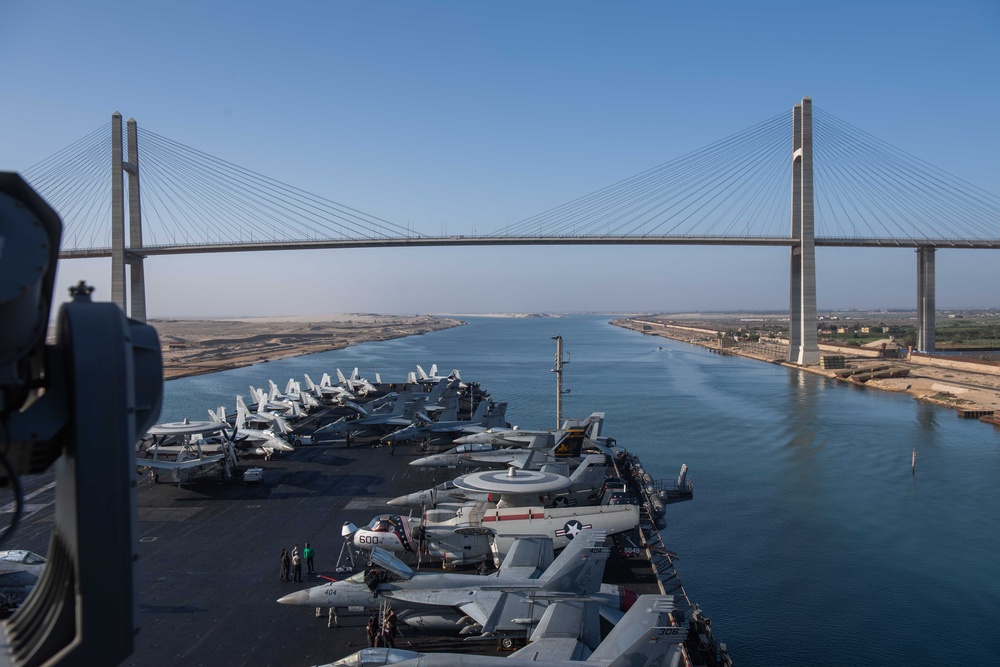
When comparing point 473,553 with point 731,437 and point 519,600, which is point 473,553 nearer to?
point 519,600

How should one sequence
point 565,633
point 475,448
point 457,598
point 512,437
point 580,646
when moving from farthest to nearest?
1. point 475,448
2. point 512,437
3. point 457,598
4. point 565,633
5. point 580,646

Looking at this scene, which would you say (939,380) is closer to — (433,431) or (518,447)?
(518,447)

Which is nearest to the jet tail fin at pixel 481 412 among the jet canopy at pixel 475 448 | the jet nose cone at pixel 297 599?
the jet canopy at pixel 475 448

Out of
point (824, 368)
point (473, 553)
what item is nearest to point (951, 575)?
point (473, 553)

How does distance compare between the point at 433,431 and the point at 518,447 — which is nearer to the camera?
the point at 518,447

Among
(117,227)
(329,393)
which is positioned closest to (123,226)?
(117,227)

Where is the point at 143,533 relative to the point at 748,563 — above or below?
above

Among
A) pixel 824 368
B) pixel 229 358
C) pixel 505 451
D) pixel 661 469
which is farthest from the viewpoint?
pixel 229 358

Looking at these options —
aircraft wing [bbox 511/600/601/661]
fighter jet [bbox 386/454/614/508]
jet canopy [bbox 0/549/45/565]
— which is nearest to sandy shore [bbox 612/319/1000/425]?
fighter jet [bbox 386/454/614/508]
